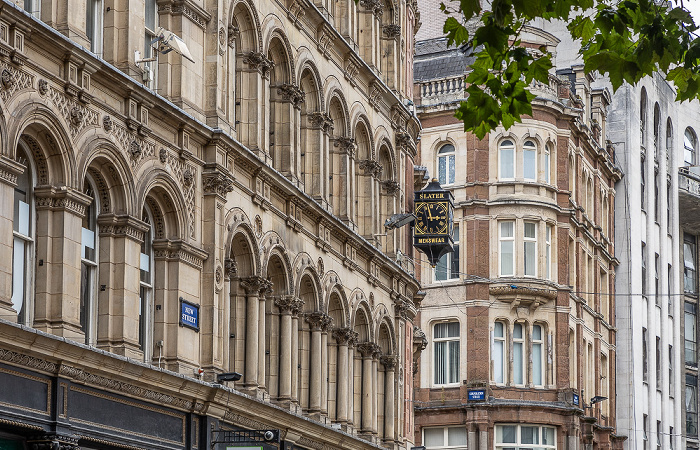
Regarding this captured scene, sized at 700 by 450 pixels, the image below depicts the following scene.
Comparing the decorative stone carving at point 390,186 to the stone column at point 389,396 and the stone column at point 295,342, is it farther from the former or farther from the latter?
the stone column at point 295,342

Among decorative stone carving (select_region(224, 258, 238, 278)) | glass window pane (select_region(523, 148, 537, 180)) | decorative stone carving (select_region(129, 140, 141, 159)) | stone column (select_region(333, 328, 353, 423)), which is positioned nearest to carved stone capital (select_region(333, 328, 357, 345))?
stone column (select_region(333, 328, 353, 423))

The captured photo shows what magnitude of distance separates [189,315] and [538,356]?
1354 inches

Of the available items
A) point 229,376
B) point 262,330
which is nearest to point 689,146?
point 262,330

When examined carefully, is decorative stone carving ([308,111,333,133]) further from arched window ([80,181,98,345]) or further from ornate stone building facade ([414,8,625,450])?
ornate stone building facade ([414,8,625,450])

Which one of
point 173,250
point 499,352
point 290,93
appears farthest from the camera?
point 499,352

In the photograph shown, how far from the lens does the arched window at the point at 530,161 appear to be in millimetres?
61031

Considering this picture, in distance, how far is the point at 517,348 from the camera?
60.3 meters

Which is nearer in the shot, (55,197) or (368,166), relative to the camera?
(55,197)

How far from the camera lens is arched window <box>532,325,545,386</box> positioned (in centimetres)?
6038

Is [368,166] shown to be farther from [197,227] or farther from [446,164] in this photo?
[446,164]

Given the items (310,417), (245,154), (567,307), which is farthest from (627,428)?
(245,154)

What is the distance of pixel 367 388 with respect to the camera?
39.8 metres

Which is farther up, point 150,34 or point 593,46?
point 150,34

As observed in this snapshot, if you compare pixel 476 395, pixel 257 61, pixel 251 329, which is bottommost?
pixel 251 329
